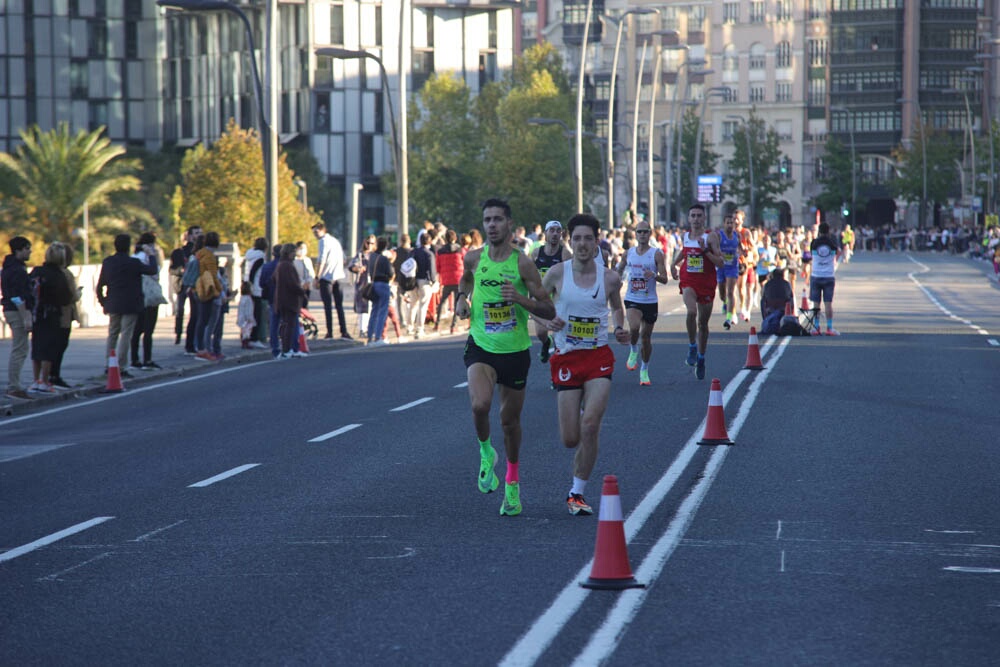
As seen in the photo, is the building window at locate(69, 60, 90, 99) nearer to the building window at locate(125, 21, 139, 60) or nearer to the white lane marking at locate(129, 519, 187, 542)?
the building window at locate(125, 21, 139, 60)

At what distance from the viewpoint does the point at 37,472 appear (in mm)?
12969

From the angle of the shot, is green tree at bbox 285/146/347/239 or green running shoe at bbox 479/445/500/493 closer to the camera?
green running shoe at bbox 479/445/500/493

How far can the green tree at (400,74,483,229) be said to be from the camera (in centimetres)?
7294

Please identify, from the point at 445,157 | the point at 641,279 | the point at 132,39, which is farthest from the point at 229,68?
the point at 641,279

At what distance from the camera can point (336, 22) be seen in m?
88.2

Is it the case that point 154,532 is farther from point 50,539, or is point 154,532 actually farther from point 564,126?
point 564,126

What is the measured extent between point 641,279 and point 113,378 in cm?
662

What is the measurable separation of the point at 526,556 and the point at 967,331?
73.9 ft

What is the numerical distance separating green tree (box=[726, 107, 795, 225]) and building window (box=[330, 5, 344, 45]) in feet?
151

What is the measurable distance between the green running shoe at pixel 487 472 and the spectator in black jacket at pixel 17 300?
9.20 m

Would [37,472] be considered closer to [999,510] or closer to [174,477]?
[174,477]

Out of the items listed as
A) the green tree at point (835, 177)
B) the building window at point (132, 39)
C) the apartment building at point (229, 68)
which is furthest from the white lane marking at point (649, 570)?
the green tree at point (835, 177)

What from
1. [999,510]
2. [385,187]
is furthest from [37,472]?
[385,187]

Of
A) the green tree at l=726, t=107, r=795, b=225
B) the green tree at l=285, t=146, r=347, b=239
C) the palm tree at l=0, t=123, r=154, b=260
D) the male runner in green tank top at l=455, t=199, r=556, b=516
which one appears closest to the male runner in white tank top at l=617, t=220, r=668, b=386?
the male runner in green tank top at l=455, t=199, r=556, b=516
